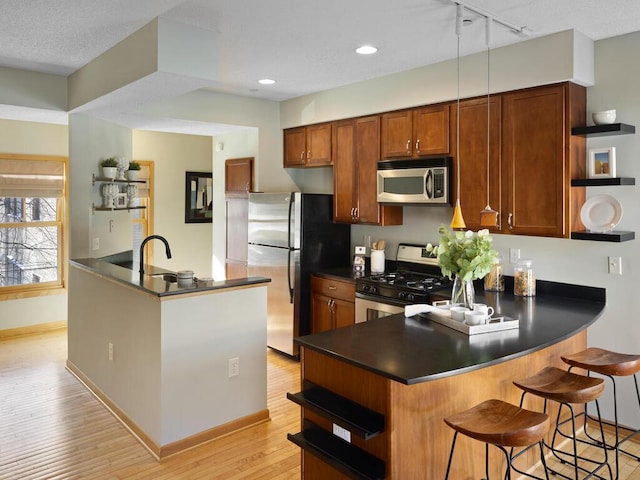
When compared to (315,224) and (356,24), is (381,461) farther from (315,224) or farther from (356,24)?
(315,224)

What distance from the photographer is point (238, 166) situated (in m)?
5.54

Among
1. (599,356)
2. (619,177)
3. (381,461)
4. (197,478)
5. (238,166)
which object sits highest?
(238,166)

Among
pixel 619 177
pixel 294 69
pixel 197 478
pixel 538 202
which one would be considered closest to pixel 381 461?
pixel 197 478

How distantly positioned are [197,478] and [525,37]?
3308 millimetres

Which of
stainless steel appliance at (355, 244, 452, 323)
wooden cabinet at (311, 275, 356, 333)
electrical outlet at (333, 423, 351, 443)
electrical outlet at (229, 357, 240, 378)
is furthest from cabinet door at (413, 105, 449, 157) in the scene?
electrical outlet at (333, 423, 351, 443)

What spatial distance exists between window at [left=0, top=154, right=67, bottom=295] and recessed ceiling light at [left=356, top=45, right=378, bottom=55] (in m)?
3.99

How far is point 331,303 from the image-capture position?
15.3 feet

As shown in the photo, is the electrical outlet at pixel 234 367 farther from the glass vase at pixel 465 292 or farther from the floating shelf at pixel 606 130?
the floating shelf at pixel 606 130

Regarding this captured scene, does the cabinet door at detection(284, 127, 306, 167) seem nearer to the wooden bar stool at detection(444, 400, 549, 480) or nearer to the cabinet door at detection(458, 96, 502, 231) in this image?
the cabinet door at detection(458, 96, 502, 231)

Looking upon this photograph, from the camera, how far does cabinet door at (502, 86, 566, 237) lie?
328cm

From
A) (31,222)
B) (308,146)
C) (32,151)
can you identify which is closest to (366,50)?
(308,146)

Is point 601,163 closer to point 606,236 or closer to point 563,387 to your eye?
point 606,236

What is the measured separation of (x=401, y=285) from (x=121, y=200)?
266 cm

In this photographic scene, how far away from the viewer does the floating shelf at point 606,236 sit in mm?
3066
